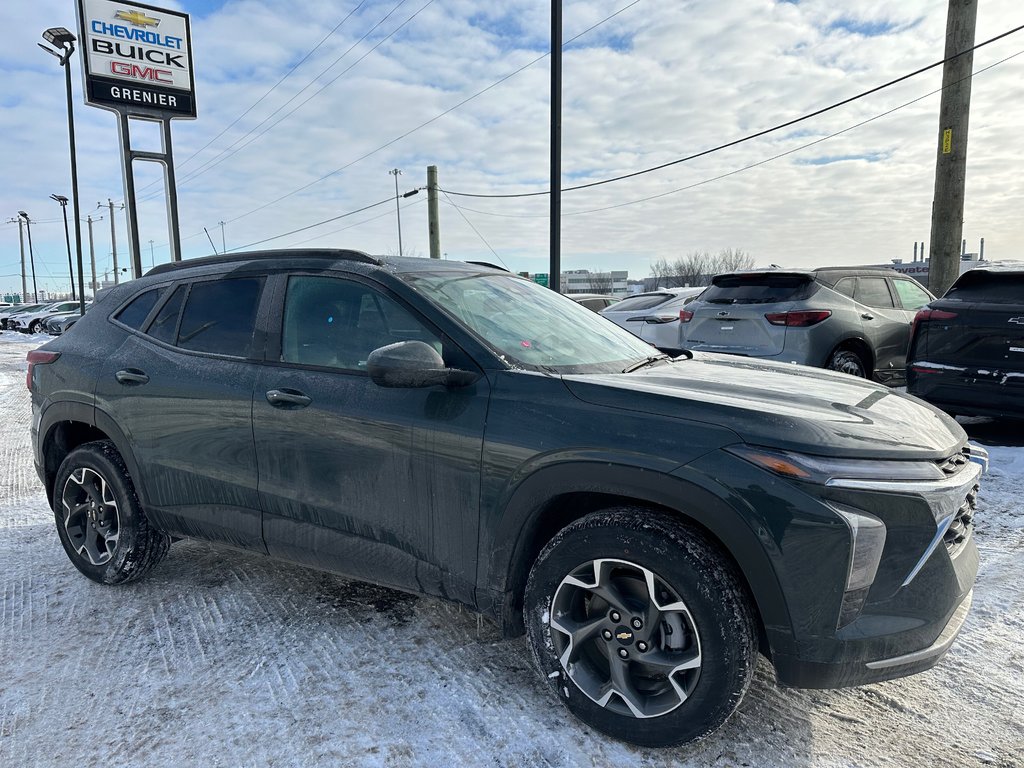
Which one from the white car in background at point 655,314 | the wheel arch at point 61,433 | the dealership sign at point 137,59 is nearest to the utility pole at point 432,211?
the dealership sign at point 137,59

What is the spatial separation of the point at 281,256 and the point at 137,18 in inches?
664

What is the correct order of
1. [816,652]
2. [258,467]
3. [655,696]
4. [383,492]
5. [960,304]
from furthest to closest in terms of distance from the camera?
[960,304] < [258,467] < [383,492] < [655,696] < [816,652]

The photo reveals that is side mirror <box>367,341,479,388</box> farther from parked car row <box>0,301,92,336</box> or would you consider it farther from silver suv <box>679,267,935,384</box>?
parked car row <box>0,301,92,336</box>

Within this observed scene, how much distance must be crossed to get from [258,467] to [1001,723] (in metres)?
3.06

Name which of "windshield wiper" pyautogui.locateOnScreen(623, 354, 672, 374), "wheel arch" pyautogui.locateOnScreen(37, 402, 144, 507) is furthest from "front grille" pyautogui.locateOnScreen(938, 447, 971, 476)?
"wheel arch" pyautogui.locateOnScreen(37, 402, 144, 507)

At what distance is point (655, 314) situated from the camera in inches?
372

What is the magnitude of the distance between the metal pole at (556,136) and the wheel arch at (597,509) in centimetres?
743

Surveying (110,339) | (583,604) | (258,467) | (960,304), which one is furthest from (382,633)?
(960,304)

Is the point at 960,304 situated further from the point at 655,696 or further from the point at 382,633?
the point at 382,633

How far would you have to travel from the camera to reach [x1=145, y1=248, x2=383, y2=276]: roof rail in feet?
10.00

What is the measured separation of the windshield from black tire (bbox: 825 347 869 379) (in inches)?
182

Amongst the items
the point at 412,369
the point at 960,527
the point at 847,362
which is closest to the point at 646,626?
the point at 960,527

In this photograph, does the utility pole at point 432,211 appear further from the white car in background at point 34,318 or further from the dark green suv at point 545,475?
the dark green suv at point 545,475

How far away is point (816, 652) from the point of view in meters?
1.99
